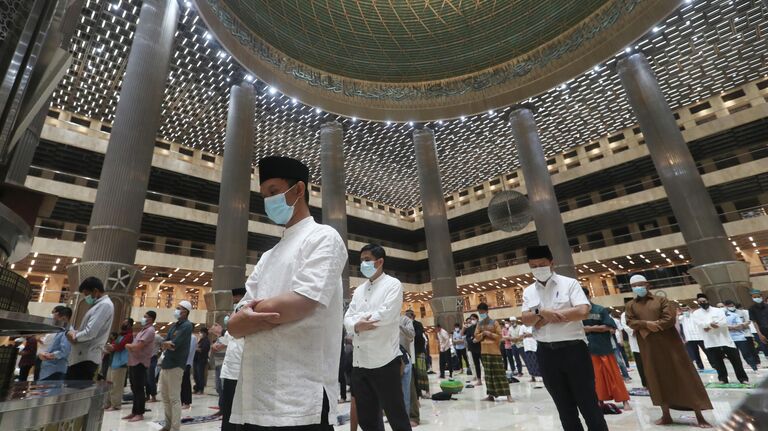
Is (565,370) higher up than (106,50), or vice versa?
(106,50)

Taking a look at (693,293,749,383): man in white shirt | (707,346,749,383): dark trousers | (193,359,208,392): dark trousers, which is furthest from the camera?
(193,359,208,392): dark trousers

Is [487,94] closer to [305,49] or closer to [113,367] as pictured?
[305,49]

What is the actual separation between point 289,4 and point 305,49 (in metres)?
1.89

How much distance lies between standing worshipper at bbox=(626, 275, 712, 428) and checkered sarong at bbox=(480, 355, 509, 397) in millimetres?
2266

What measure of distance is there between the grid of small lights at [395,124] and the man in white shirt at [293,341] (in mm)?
13206

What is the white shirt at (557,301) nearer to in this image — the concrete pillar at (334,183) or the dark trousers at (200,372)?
the dark trousers at (200,372)

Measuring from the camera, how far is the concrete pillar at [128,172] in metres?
6.82

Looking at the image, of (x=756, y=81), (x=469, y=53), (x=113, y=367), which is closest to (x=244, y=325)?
(x=113, y=367)

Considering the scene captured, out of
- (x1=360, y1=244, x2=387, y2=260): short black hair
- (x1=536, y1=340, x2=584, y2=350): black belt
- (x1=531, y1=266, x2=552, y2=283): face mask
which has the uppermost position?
(x1=360, y1=244, x2=387, y2=260): short black hair

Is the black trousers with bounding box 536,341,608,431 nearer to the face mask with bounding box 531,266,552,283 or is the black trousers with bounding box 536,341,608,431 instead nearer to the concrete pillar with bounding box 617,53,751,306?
the face mask with bounding box 531,266,552,283

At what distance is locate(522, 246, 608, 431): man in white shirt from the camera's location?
8.36ft

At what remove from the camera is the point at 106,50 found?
46.4 ft

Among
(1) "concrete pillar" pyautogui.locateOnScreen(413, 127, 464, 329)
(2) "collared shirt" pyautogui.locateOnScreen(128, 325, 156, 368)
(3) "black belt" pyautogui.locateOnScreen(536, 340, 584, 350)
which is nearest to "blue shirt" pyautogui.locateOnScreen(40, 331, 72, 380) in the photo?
(2) "collared shirt" pyautogui.locateOnScreen(128, 325, 156, 368)

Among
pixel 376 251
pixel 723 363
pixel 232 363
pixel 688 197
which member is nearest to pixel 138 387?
pixel 232 363
